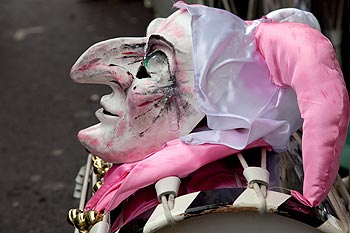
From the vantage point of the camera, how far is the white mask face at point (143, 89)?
1.09 m

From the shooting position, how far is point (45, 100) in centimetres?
302

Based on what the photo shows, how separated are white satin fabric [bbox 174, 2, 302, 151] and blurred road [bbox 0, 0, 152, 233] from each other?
3.70 ft

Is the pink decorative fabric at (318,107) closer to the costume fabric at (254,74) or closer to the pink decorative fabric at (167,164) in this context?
the costume fabric at (254,74)

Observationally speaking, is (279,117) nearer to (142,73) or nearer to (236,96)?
(236,96)

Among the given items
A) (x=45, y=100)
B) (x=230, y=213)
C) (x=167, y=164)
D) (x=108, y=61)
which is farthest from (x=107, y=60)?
(x=45, y=100)

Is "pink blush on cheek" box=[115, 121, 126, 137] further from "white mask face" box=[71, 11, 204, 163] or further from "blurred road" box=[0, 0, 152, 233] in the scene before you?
"blurred road" box=[0, 0, 152, 233]

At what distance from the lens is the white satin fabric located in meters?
1.06

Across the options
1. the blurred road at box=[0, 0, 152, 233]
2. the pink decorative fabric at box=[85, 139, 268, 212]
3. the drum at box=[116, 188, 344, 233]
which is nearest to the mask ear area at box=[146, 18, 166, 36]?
the pink decorative fabric at box=[85, 139, 268, 212]

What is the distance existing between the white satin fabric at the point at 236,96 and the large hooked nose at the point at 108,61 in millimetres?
119

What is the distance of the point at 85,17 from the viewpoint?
3957 mm

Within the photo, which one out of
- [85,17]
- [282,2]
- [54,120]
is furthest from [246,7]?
[85,17]

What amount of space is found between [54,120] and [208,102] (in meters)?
1.81

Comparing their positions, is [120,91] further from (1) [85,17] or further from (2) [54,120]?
(1) [85,17]

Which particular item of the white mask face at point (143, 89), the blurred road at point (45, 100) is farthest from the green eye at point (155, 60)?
the blurred road at point (45, 100)
